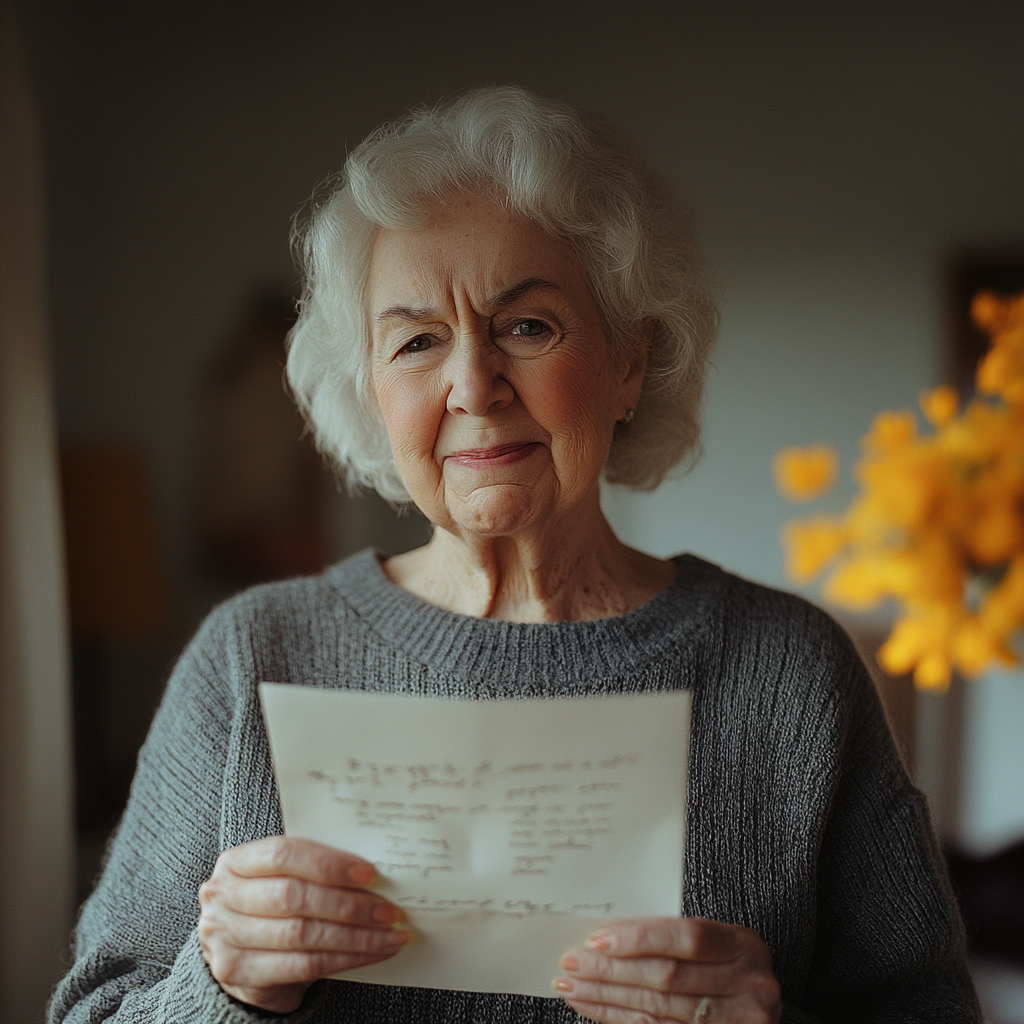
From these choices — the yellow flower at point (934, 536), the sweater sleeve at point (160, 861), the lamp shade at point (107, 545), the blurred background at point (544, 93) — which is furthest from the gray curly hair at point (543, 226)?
the blurred background at point (544, 93)

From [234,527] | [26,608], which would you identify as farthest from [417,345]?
[234,527]

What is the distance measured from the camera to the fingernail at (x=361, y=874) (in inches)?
29.7

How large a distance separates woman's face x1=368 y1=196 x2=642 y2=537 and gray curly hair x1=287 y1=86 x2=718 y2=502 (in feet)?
0.11

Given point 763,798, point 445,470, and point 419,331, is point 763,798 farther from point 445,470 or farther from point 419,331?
point 419,331

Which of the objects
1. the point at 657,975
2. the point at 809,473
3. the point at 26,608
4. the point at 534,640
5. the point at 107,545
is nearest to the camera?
the point at 809,473

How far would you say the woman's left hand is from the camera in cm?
75

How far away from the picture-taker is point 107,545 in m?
2.72

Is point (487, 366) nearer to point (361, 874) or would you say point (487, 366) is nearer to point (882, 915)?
point (361, 874)

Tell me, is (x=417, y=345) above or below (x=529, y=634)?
above

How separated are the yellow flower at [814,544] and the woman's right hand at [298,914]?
1.76 ft

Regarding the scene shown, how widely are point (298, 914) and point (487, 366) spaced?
1.75ft

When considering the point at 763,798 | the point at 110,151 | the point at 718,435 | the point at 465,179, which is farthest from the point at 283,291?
the point at 763,798

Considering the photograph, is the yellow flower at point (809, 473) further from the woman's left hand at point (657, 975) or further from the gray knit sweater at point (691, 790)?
the gray knit sweater at point (691, 790)

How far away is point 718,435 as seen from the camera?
328 centimetres
